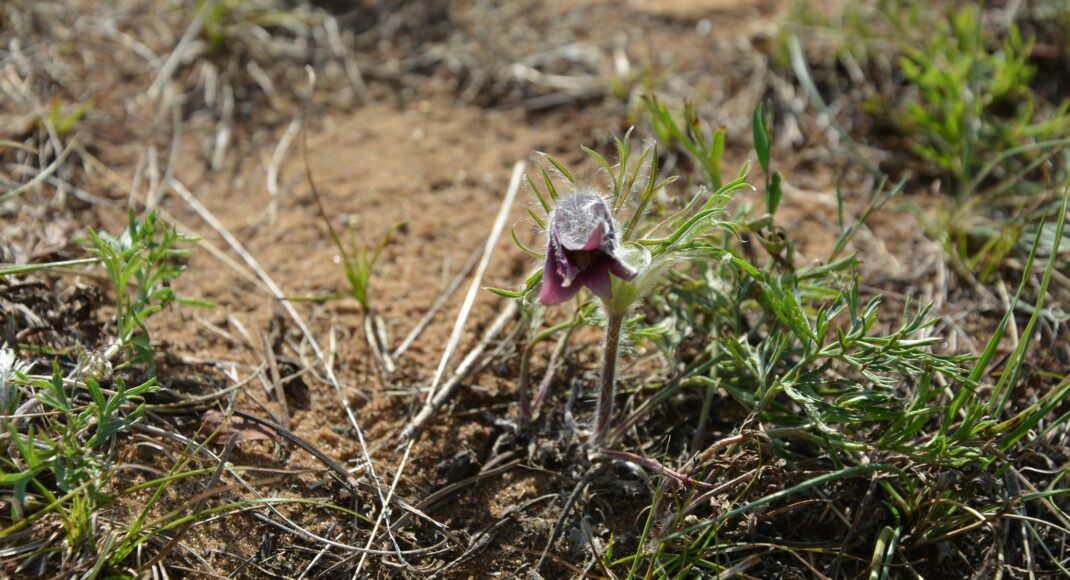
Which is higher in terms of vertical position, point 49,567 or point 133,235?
point 133,235

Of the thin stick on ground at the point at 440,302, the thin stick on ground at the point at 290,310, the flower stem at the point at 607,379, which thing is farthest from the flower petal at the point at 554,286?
the thin stick on ground at the point at 440,302

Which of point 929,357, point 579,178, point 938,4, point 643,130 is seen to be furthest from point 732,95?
point 929,357

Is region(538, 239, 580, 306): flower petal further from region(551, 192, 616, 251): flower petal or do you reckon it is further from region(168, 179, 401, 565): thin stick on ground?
region(168, 179, 401, 565): thin stick on ground

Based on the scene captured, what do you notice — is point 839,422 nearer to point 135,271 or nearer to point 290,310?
point 290,310

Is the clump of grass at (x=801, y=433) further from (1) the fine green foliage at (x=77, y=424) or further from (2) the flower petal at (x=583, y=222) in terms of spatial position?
(1) the fine green foliage at (x=77, y=424)

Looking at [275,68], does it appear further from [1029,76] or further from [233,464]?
[1029,76]
